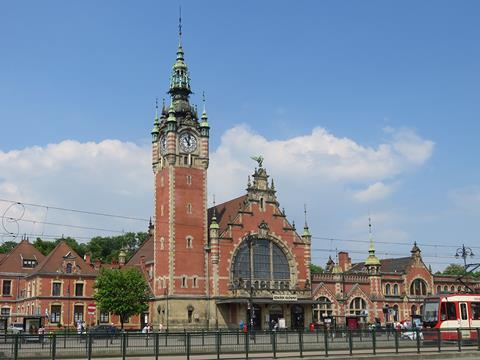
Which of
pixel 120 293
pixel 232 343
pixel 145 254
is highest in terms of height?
pixel 145 254

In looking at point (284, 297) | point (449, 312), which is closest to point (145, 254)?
point (284, 297)

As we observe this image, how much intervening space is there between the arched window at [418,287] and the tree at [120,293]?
35.4 meters

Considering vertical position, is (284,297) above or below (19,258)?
below

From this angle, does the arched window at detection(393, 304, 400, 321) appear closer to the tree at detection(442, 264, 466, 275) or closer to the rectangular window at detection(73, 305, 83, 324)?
the rectangular window at detection(73, 305, 83, 324)

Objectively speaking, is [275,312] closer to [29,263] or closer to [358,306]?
[358,306]

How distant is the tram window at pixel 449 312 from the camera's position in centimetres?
4050

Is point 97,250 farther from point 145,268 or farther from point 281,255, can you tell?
point 281,255

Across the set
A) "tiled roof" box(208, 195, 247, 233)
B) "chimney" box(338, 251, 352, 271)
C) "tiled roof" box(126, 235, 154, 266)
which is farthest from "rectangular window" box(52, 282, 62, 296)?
"chimney" box(338, 251, 352, 271)

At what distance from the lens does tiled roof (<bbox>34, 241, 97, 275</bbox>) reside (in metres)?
70.6

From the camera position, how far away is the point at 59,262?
71.6m

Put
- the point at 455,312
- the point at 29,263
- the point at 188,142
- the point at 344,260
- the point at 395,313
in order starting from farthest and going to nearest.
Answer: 1. the point at 344,260
2. the point at 29,263
3. the point at 395,313
4. the point at 188,142
5. the point at 455,312

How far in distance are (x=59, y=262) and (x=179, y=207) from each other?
1649 cm

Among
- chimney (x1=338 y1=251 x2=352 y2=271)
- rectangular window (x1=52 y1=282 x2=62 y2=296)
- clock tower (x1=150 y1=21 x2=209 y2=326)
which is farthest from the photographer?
chimney (x1=338 y1=251 x2=352 y2=271)

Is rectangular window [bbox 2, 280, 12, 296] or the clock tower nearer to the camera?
the clock tower
